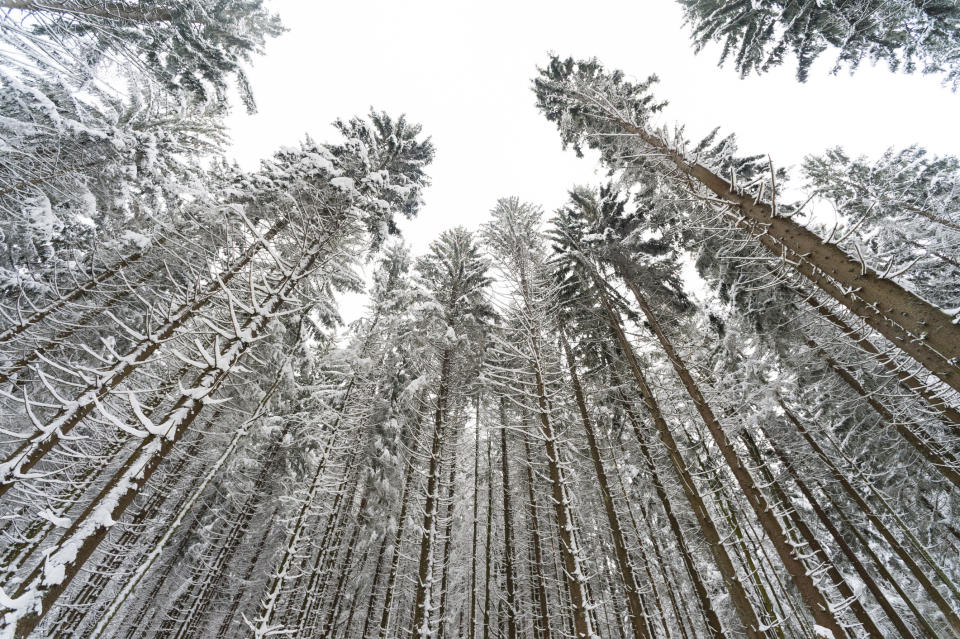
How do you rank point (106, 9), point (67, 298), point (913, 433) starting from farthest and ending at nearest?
point (913, 433) → point (67, 298) → point (106, 9)

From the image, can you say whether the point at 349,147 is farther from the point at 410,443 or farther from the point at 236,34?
the point at 410,443

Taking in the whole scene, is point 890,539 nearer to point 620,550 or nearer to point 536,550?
point 620,550

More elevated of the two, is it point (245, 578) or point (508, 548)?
point (508, 548)

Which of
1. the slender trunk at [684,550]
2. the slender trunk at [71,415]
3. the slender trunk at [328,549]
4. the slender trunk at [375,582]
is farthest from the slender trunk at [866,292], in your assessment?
the slender trunk at [375,582]

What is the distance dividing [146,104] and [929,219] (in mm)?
28274

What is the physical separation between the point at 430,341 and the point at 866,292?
34.4 feet

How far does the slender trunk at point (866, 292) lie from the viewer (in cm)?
429

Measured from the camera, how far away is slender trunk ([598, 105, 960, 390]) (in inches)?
169

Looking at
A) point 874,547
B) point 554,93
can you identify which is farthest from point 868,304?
point 874,547

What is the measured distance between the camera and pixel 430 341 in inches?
484

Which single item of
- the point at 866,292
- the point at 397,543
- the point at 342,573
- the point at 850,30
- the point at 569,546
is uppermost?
the point at 850,30

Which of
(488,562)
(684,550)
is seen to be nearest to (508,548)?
(488,562)

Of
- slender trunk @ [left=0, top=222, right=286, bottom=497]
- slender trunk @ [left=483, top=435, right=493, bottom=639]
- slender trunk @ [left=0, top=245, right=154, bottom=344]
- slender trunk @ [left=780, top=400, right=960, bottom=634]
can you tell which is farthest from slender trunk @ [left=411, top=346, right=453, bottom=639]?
slender trunk @ [left=780, top=400, right=960, bottom=634]

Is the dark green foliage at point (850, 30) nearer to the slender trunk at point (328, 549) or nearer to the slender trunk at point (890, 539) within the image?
the slender trunk at point (890, 539)
